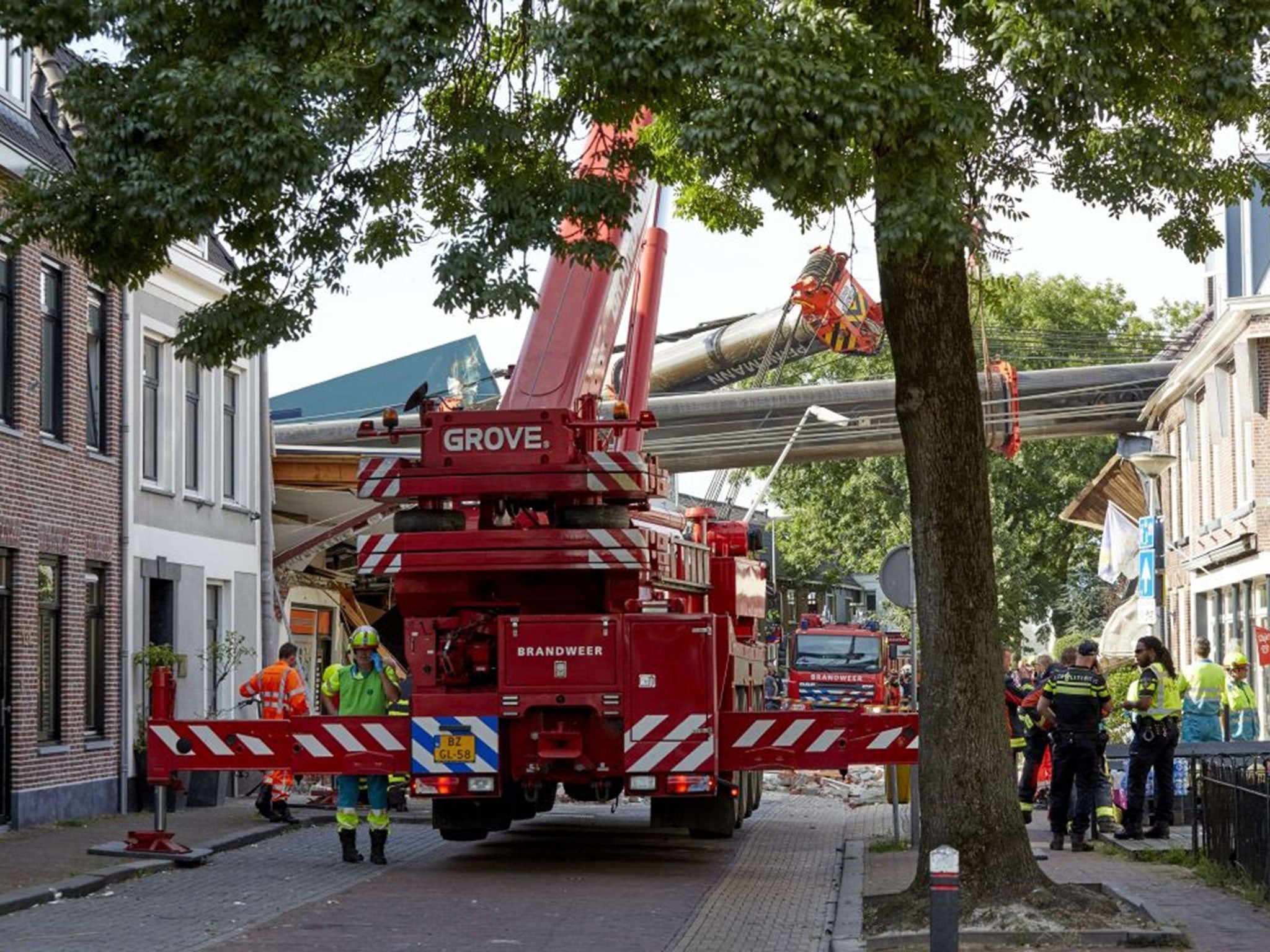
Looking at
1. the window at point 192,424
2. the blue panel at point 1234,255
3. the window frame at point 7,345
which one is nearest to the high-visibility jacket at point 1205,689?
the window frame at point 7,345

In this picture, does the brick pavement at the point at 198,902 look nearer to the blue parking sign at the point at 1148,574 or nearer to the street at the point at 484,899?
the street at the point at 484,899

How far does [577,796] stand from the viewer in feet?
56.6

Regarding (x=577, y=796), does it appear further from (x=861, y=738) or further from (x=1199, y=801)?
(x=1199, y=801)

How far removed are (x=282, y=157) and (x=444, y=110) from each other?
225cm

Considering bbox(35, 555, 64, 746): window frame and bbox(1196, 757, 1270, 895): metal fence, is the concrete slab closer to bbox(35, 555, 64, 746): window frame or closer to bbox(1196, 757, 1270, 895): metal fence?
bbox(35, 555, 64, 746): window frame

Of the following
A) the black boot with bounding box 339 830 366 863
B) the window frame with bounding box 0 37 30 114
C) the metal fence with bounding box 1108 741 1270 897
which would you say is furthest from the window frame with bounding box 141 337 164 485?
the metal fence with bounding box 1108 741 1270 897

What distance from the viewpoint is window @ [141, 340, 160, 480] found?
82.5 feet

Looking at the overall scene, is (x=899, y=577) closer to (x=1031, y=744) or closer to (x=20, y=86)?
(x=1031, y=744)

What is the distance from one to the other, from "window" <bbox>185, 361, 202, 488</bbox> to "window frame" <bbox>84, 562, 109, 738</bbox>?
3.47 m

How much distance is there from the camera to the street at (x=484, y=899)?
12180mm

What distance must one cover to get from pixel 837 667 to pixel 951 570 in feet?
125

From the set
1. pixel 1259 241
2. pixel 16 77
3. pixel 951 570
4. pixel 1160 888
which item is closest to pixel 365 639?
pixel 951 570

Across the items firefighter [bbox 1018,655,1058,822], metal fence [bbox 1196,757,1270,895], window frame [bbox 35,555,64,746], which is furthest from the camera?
window frame [bbox 35,555,64,746]

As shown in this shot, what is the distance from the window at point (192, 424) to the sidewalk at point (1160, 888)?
10923 mm
